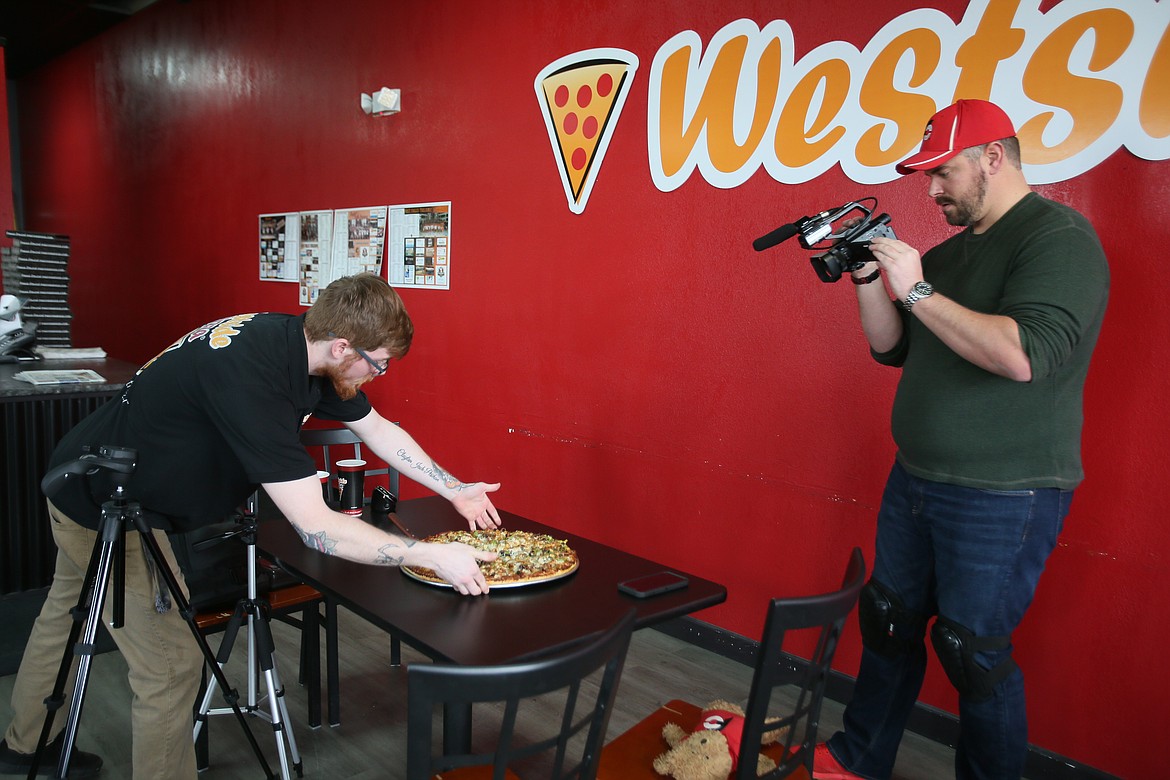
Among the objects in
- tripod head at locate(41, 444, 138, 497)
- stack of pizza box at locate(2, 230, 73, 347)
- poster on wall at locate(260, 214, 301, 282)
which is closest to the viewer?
tripod head at locate(41, 444, 138, 497)

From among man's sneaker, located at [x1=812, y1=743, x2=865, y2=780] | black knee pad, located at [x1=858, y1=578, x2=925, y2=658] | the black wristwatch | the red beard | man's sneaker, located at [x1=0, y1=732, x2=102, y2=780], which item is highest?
the black wristwatch

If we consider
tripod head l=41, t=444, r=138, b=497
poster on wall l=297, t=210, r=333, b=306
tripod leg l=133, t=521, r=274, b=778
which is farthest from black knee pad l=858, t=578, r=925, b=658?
poster on wall l=297, t=210, r=333, b=306

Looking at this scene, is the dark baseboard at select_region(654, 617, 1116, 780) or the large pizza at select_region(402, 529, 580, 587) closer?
the large pizza at select_region(402, 529, 580, 587)

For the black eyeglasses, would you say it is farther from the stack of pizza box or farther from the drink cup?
the stack of pizza box

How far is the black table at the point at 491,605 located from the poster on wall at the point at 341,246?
269cm

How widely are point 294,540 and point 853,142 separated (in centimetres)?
204

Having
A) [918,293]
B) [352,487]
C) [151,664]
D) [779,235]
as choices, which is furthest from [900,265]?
[151,664]

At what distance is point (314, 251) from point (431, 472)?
3.09 meters

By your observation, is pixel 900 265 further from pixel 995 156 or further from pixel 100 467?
pixel 100 467

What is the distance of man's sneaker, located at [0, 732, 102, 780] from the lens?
2.16m

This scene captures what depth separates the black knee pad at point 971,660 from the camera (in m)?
1.85

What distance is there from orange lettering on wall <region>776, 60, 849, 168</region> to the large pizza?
1557mm

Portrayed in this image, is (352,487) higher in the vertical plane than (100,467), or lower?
lower

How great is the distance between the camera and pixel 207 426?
1821 mm
